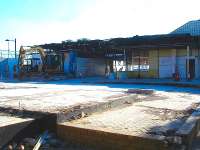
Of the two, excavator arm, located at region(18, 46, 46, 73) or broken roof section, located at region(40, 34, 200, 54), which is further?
excavator arm, located at region(18, 46, 46, 73)

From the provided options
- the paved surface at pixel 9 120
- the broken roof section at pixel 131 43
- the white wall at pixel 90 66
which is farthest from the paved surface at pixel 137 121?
the white wall at pixel 90 66

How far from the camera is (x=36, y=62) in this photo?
128ft

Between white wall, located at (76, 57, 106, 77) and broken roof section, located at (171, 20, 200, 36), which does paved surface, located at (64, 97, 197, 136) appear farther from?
white wall, located at (76, 57, 106, 77)

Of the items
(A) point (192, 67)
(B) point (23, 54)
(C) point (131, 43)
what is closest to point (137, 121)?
(A) point (192, 67)

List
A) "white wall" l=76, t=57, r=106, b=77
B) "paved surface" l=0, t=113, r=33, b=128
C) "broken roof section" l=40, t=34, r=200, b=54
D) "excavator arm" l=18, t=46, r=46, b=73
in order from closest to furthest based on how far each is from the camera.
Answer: "paved surface" l=0, t=113, r=33, b=128
"broken roof section" l=40, t=34, r=200, b=54
"excavator arm" l=18, t=46, r=46, b=73
"white wall" l=76, t=57, r=106, b=77

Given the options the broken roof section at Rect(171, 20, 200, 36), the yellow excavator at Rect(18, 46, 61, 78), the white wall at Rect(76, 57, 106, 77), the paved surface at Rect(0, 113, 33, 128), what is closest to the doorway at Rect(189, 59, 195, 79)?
the broken roof section at Rect(171, 20, 200, 36)

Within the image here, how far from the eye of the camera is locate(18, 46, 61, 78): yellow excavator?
1372 inches

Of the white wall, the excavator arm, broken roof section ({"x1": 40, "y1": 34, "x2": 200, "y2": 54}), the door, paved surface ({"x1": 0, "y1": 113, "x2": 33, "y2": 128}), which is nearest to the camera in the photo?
paved surface ({"x1": 0, "y1": 113, "x2": 33, "y2": 128})

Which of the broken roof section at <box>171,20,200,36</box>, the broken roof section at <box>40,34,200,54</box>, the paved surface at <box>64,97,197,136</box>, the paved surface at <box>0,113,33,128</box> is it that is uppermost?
the broken roof section at <box>171,20,200,36</box>

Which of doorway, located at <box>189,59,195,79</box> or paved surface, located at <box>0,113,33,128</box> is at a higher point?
doorway, located at <box>189,59,195,79</box>

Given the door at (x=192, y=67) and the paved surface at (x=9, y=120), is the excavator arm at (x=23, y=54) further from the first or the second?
the paved surface at (x=9, y=120)

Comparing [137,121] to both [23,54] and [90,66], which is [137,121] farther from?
[90,66]

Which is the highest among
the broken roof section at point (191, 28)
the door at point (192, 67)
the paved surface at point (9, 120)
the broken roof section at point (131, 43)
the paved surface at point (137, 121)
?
the broken roof section at point (191, 28)

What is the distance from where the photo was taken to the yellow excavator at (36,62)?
34.8 metres
